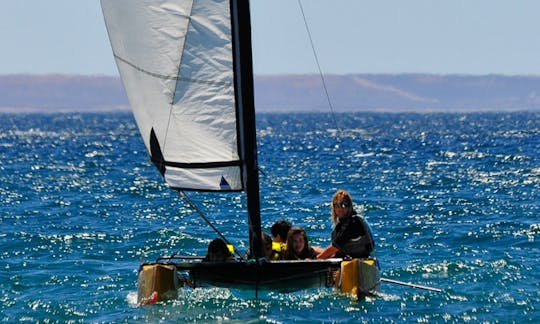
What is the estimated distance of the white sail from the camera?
13586 millimetres

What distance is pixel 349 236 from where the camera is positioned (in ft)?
48.2

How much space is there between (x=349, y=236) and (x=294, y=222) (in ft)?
31.5

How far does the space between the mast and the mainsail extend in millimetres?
12

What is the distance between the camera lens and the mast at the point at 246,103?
13.5 m

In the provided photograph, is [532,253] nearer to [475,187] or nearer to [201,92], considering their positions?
[201,92]

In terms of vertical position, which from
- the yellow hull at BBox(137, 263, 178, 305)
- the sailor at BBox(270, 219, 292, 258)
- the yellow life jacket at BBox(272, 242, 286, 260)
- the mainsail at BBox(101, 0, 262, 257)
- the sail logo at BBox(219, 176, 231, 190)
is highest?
the mainsail at BBox(101, 0, 262, 257)

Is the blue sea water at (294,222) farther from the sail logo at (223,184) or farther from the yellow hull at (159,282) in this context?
the sail logo at (223,184)

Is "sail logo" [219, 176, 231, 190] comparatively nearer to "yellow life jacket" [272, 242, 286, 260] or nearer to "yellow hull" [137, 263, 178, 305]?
"yellow hull" [137, 263, 178, 305]

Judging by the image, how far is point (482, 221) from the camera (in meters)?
23.3

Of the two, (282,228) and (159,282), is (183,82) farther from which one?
(282,228)

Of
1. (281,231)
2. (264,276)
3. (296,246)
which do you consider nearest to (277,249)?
(281,231)

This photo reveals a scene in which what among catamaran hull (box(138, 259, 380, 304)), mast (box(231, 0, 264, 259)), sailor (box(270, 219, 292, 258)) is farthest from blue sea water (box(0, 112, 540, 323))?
mast (box(231, 0, 264, 259))

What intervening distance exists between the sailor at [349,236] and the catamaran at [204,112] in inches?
23.1

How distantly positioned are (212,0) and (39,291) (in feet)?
17.6
